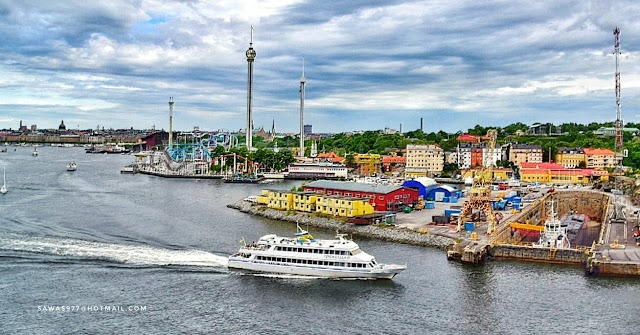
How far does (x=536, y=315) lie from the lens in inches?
587

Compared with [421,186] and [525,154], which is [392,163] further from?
[421,186]

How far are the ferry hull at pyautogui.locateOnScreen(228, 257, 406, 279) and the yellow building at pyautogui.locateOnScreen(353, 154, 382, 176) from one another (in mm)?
43144

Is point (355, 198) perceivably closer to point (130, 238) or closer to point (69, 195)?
point (130, 238)

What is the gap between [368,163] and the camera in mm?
61750

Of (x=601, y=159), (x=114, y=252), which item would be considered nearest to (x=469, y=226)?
(x=114, y=252)

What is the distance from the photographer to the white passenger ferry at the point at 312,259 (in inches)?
688

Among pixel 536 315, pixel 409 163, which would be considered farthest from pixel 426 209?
pixel 409 163

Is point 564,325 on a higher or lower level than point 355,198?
lower

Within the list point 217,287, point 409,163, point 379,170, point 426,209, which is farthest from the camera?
point 379,170

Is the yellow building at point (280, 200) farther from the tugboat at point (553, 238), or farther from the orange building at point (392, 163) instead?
the orange building at point (392, 163)

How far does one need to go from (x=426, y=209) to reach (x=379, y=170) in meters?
31.3

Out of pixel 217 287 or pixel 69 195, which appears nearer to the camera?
pixel 217 287

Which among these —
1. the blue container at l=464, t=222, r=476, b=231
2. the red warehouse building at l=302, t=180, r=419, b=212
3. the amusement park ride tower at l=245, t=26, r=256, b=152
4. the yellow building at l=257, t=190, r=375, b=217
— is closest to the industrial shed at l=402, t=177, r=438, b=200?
the red warehouse building at l=302, t=180, r=419, b=212

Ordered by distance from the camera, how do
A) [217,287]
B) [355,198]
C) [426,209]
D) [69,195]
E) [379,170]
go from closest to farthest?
[217,287] → [355,198] → [426,209] → [69,195] → [379,170]
